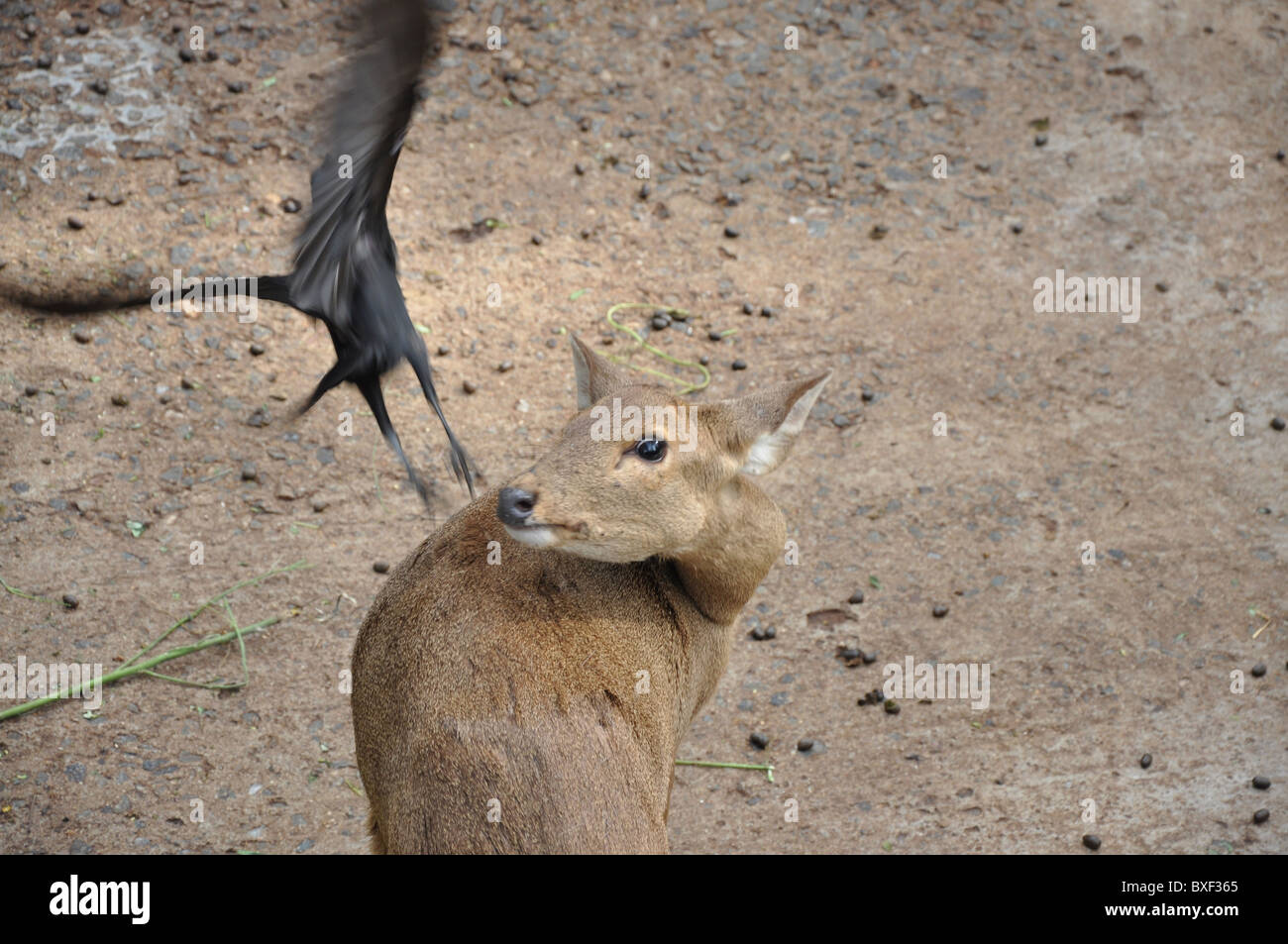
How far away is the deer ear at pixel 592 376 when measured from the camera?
564 cm

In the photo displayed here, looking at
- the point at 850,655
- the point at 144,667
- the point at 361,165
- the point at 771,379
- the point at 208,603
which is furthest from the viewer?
the point at 771,379

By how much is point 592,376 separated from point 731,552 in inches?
39.0

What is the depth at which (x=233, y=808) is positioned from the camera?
21.8 ft

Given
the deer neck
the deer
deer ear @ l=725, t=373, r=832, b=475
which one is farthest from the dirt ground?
deer ear @ l=725, t=373, r=832, b=475

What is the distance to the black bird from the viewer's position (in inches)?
182

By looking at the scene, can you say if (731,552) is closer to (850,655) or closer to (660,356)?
(850,655)

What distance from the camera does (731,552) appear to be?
5465 millimetres

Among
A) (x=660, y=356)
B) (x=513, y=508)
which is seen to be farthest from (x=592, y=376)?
(x=660, y=356)

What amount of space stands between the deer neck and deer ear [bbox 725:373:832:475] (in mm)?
196

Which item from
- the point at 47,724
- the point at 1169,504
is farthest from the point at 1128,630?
the point at 47,724

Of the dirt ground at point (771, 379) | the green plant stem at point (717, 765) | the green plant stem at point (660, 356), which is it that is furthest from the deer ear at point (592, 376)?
the green plant stem at point (660, 356)

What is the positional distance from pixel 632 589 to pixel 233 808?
2.73 meters

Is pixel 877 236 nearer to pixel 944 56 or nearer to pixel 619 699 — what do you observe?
pixel 944 56

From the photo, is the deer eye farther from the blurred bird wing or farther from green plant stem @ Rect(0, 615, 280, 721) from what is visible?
green plant stem @ Rect(0, 615, 280, 721)
